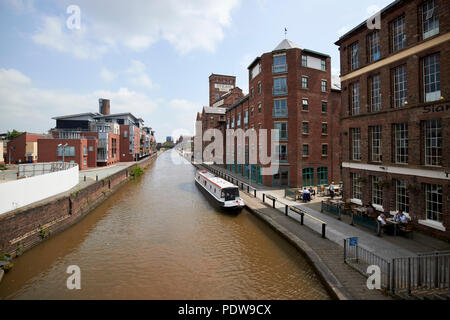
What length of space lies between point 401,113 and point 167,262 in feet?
48.4

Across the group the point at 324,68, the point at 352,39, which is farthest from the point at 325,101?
the point at 352,39

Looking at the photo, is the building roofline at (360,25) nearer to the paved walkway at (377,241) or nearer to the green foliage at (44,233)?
the paved walkway at (377,241)

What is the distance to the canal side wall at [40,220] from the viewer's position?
11016mm

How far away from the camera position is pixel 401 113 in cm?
1247

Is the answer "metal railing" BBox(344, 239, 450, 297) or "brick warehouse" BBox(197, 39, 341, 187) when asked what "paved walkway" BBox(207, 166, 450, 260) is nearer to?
"metal railing" BBox(344, 239, 450, 297)

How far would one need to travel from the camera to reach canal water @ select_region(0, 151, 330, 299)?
8.63 meters

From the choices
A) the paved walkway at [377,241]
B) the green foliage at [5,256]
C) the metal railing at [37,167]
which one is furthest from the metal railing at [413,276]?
the metal railing at [37,167]

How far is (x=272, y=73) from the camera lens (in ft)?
87.8

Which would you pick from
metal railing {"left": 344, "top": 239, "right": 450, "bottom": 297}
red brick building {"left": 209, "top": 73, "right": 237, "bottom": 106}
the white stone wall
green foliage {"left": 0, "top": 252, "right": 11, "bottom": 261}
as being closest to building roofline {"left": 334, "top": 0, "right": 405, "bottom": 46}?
metal railing {"left": 344, "top": 239, "right": 450, "bottom": 297}

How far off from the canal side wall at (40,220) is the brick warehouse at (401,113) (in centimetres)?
1993

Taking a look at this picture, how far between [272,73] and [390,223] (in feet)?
67.4
